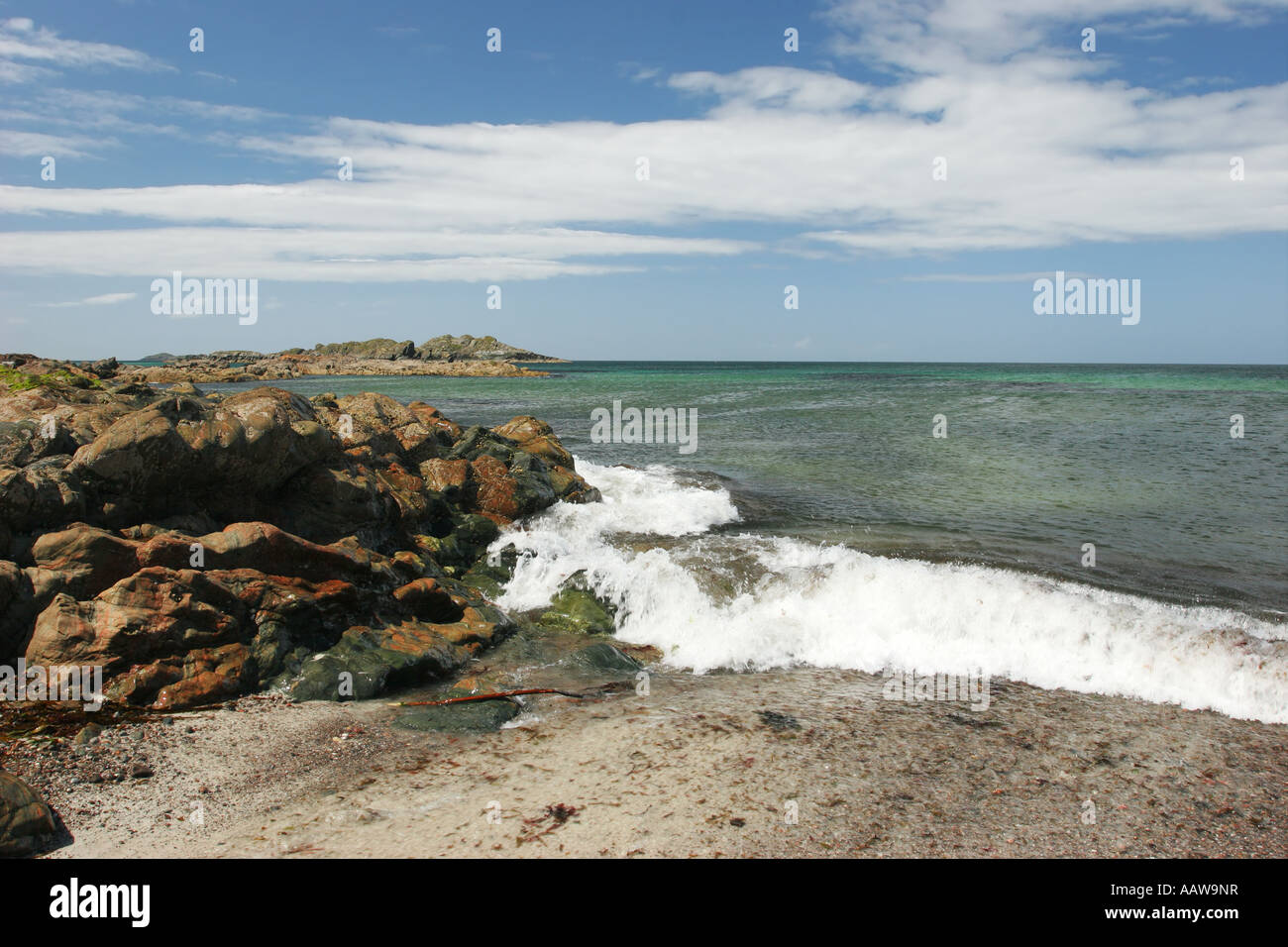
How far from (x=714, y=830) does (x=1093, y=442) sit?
33765 millimetres

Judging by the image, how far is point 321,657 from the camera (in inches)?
348

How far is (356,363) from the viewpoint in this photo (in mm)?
127625

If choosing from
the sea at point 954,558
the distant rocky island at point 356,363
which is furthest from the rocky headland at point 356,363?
the sea at point 954,558

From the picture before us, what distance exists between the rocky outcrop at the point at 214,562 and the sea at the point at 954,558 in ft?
9.32

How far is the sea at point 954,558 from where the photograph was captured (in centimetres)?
1002

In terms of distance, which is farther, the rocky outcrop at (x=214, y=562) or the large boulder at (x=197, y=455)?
the large boulder at (x=197, y=455)

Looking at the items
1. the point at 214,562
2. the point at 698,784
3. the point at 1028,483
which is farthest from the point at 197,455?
the point at 1028,483

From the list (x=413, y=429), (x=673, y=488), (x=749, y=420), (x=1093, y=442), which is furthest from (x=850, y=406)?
(x=413, y=429)

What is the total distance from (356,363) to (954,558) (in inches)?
5072

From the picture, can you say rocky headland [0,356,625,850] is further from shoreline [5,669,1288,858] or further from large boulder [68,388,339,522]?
shoreline [5,669,1288,858]

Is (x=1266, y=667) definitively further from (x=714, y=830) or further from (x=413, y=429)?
(x=413, y=429)

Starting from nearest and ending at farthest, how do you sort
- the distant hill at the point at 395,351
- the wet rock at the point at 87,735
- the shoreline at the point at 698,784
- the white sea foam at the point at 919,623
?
1. the shoreline at the point at 698,784
2. the wet rock at the point at 87,735
3. the white sea foam at the point at 919,623
4. the distant hill at the point at 395,351

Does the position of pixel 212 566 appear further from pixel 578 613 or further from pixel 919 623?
pixel 919 623

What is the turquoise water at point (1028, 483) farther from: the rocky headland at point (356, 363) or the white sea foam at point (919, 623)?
the rocky headland at point (356, 363)
